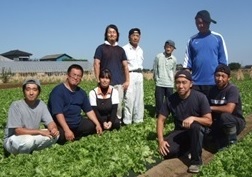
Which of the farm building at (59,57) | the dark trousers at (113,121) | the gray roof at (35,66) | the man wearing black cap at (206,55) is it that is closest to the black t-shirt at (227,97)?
the man wearing black cap at (206,55)

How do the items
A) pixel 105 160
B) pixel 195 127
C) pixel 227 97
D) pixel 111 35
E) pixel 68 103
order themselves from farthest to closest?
1. pixel 111 35
2. pixel 68 103
3. pixel 227 97
4. pixel 195 127
5. pixel 105 160

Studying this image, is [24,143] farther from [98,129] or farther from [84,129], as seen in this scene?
[98,129]

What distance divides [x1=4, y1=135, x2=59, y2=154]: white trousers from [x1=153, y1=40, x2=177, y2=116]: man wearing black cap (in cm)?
456

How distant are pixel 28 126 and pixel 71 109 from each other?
1.10 meters

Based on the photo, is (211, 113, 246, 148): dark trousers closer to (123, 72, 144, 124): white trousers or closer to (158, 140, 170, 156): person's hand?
(158, 140, 170, 156): person's hand

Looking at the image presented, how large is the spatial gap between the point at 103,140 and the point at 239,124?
241cm

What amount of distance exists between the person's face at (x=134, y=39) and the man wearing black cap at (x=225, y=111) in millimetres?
2587

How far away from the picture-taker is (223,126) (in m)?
6.39

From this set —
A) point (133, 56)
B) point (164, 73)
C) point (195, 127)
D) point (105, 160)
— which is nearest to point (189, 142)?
point (195, 127)

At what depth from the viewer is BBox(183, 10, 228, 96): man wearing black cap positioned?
23.9ft

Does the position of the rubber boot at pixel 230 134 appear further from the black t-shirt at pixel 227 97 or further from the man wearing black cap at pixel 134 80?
the man wearing black cap at pixel 134 80

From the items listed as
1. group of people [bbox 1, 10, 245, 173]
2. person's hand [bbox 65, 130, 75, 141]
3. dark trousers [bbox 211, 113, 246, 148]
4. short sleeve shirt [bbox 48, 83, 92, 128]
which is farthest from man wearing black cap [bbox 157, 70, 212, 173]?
short sleeve shirt [bbox 48, 83, 92, 128]

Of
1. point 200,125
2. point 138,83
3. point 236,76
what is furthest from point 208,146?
point 236,76

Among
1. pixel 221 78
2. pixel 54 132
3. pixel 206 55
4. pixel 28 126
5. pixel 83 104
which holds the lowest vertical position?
pixel 54 132
